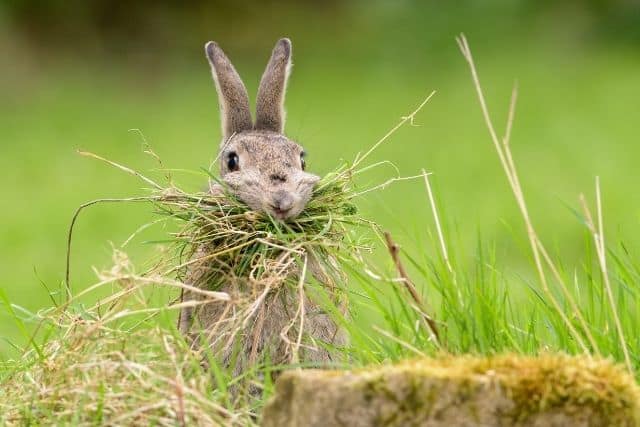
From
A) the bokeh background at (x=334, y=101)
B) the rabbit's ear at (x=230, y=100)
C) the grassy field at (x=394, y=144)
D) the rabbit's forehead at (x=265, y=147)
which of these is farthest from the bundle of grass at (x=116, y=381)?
the bokeh background at (x=334, y=101)

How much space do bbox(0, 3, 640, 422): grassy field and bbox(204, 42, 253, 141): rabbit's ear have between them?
630 mm

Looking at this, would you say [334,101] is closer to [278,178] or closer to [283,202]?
[278,178]

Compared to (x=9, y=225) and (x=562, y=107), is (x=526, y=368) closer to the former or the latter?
(x=9, y=225)

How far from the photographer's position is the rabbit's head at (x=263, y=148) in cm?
411

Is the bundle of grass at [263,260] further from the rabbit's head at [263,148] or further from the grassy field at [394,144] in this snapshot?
the grassy field at [394,144]

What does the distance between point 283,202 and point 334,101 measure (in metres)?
11.2

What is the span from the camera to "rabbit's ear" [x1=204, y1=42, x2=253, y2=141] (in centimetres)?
523

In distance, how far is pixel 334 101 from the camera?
1517 centimetres

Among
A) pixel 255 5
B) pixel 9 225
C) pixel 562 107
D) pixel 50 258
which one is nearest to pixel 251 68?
pixel 255 5

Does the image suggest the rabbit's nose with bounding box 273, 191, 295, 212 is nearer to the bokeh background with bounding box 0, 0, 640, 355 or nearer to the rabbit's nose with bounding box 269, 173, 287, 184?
the rabbit's nose with bounding box 269, 173, 287, 184

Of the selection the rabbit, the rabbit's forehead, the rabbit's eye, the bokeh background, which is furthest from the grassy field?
the rabbit's eye

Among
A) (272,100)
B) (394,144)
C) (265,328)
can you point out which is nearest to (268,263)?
(265,328)

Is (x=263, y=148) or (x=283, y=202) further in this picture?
(x=263, y=148)

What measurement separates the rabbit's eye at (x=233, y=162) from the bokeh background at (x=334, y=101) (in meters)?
3.77
